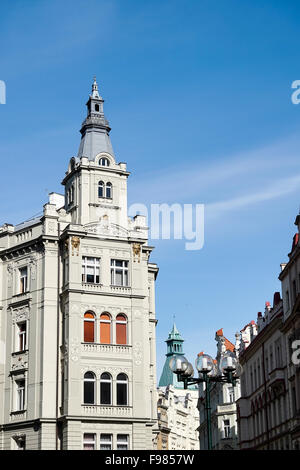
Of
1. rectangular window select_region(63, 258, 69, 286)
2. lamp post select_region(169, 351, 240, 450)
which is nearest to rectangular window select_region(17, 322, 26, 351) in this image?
rectangular window select_region(63, 258, 69, 286)

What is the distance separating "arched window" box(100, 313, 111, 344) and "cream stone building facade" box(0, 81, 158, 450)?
6 cm

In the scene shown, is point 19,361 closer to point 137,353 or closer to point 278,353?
point 137,353

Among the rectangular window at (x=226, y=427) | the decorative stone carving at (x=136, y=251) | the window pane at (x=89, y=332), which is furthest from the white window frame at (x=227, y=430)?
the window pane at (x=89, y=332)

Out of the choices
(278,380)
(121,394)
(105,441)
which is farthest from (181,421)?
(105,441)

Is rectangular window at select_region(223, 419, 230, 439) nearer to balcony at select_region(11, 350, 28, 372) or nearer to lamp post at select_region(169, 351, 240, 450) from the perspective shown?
balcony at select_region(11, 350, 28, 372)

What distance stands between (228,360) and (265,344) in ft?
124

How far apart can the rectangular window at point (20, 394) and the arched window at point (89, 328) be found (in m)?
5.02

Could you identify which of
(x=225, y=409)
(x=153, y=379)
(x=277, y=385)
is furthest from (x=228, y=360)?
(x=225, y=409)

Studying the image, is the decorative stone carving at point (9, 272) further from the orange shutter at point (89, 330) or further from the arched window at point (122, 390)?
the arched window at point (122, 390)

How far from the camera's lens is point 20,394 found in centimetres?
4922

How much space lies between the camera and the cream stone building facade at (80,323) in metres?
46.7

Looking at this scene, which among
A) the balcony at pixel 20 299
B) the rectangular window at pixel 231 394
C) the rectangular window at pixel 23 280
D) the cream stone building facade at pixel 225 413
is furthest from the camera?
the rectangular window at pixel 231 394

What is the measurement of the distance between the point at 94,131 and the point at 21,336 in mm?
15305

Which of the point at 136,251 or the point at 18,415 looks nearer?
the point at 18,415
